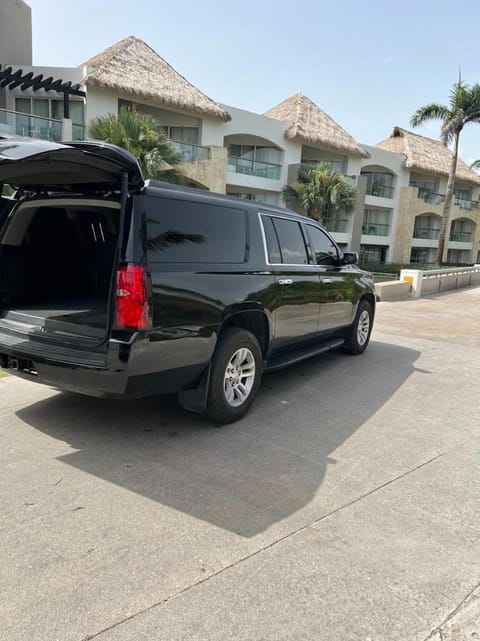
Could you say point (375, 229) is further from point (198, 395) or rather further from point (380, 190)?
point (198, 395)

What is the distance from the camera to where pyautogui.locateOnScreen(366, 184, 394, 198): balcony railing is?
33.4 m

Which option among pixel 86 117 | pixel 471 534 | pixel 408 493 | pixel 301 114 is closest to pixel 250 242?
pixel 408 493

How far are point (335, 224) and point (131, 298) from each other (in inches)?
1091

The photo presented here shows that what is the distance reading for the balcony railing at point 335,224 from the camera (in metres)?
28.8

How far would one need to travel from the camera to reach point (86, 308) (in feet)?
15.7

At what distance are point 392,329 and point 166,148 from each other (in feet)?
27.4

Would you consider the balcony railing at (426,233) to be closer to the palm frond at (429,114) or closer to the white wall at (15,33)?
the palm frond at (429,114)

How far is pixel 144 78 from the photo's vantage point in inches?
827

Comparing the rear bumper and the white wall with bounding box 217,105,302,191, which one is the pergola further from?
the rear bumper

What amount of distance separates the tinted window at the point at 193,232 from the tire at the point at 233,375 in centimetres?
74

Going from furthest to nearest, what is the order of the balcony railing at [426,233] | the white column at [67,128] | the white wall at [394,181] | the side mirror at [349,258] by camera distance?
the balcony railing at [426,233] → the white wall at [394,181] → the white column at [67,128] → the side mirror at [349,258]

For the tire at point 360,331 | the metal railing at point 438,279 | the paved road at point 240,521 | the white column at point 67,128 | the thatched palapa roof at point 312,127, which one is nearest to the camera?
the paved road at point 240,521

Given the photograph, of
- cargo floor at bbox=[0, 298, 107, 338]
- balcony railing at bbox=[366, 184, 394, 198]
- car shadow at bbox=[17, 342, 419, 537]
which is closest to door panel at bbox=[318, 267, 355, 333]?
car shadow at bbox=[17, 342, 419, 537]

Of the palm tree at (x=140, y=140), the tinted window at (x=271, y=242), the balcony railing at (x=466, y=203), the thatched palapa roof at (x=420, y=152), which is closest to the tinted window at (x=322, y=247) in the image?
the tinted window at (x=271, y=242)
